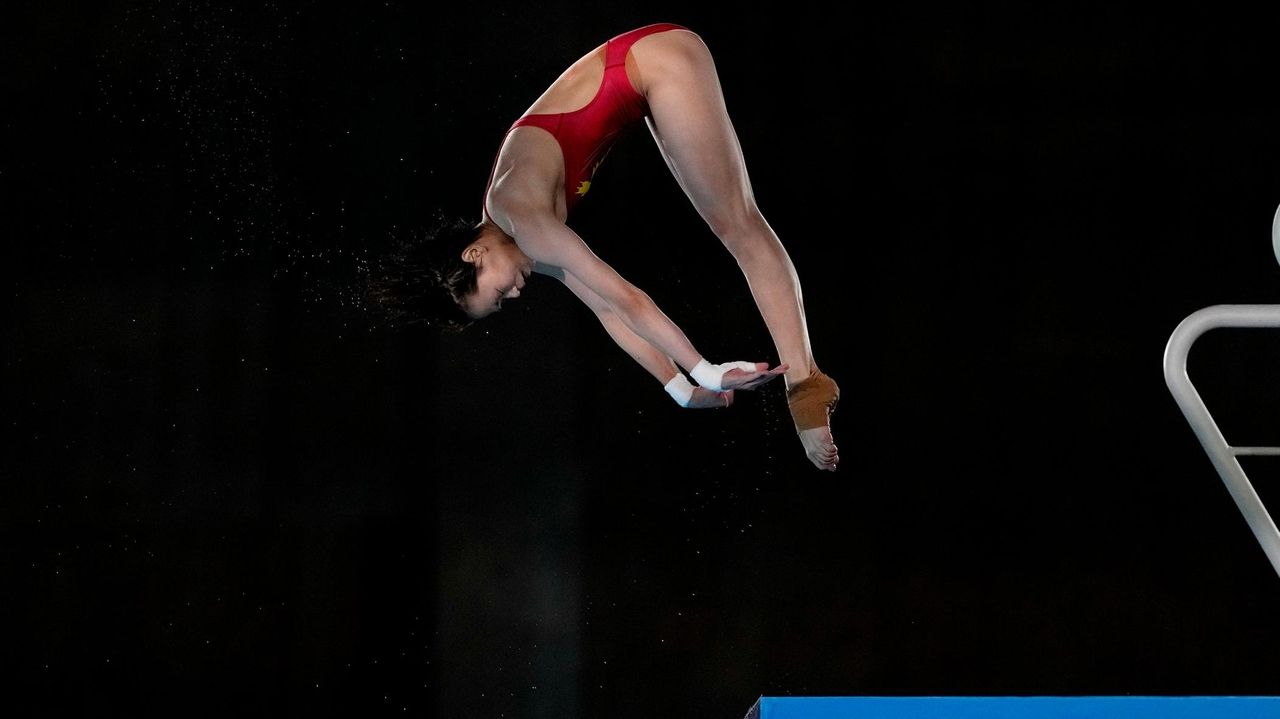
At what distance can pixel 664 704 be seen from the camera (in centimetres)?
344

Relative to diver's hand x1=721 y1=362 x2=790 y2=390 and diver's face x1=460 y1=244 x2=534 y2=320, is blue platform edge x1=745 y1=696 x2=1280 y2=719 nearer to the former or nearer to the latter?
diver's hand x1=721 y1=362 x2=790 y2=390

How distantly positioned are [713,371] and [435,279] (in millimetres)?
650

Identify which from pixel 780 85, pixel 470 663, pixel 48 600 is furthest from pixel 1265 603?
pixel 48 600

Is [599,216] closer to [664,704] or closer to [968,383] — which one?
[968,383]

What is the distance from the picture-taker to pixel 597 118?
2.40m

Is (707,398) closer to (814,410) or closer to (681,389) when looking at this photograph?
(681,389)

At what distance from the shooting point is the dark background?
3.28 m

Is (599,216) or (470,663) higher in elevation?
(599,216)

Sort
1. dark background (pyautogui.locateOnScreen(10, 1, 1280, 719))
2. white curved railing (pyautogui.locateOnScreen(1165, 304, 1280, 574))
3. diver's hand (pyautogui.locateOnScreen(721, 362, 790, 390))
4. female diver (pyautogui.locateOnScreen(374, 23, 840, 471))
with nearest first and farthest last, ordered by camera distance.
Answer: white curved railing (pyautogui.locateOnScreen(1165, 304, 1280, 574)), diver's hand (pyautogui.locateOnScreen(721, 362, 790, 390)), female diver (pyautogui.locateOnScreen(374, 23, 840, 471)), dark background (pyautogui.locateOnScreen(10, 1, 1280, 719))

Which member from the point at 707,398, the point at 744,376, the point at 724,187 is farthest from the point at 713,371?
the point at 724,187

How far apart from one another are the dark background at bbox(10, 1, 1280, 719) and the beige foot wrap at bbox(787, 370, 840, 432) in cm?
89

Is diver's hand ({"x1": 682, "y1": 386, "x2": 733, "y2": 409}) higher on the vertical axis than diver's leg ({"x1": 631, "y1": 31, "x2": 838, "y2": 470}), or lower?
lower

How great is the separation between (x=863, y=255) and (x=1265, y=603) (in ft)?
4.87

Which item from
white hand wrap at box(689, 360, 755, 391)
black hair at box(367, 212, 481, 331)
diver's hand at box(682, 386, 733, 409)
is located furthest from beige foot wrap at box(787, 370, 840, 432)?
black hair at box(367, 212, 481, 331)
